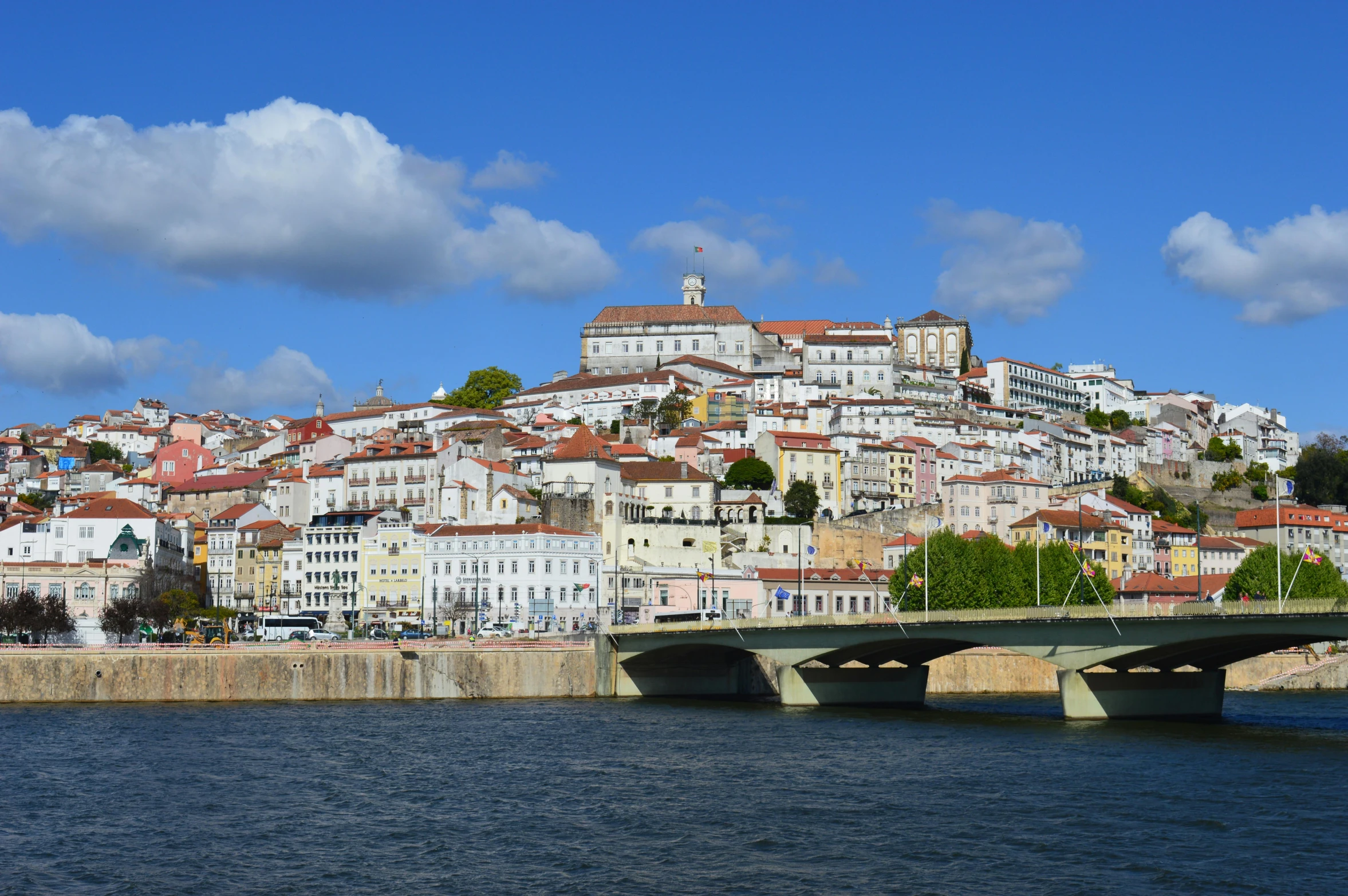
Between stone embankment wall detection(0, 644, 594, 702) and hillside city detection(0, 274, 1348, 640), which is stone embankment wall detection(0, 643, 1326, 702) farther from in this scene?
hillside city detection(0, 274, 1348, 640)

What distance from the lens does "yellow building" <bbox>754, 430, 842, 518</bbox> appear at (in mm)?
119125

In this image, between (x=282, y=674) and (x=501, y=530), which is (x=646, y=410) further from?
(x=282, y=674)

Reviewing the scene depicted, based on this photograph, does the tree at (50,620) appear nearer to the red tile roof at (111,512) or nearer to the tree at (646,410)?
the red tile roof at (111,512)

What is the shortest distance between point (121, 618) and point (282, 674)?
59.8ft

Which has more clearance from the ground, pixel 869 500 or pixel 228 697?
pixel 869 500

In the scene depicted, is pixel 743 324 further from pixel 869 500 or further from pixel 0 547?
pixel 0 547

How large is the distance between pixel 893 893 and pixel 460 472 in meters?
83.6

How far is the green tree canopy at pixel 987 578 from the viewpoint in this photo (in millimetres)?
83688

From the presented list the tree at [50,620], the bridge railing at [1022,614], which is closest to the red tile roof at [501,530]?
the tree at [50,620]

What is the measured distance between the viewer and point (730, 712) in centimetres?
6188

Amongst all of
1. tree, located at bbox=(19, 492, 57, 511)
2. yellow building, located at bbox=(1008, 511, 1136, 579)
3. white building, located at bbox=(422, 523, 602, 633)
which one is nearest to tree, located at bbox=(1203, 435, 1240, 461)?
yellow building, located at bbox=(1008, 511, 1136, 579)

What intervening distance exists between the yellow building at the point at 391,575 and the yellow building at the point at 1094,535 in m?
41.0

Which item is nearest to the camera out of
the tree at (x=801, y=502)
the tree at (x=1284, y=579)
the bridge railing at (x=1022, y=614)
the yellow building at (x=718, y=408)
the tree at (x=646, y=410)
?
the bridge railing at (x=1022, y=614)

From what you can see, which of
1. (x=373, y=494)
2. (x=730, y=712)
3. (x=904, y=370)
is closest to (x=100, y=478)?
(x=373, y=494)
